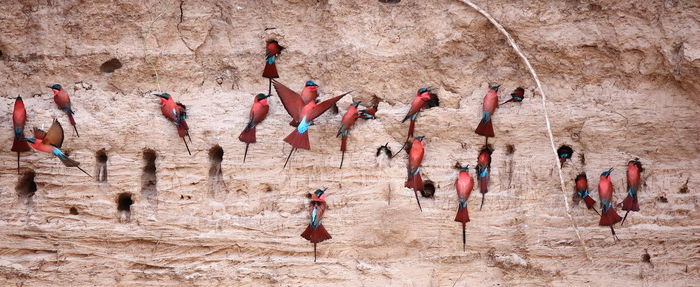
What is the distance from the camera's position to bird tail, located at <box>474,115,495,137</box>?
4.56m

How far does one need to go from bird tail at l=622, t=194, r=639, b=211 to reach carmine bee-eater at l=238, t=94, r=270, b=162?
6.00 feet

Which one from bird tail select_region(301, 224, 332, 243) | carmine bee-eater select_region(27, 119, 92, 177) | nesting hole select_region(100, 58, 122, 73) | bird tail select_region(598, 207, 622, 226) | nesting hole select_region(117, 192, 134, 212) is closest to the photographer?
bird tail select_region(598, 207, 622, 226)

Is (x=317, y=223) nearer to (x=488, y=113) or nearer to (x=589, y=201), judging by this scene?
(x=488, y=113)

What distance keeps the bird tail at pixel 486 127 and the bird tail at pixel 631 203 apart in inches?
28.0

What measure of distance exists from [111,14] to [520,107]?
217 cm

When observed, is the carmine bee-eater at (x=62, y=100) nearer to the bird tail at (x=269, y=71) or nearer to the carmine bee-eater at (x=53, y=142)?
the carmine bee-eater at (x=53, y=142)

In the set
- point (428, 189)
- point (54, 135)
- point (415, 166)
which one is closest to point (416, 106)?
point (415, 166)

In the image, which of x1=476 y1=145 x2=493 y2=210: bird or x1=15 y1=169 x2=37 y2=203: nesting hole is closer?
x1=476 y1=145 x2=493 y2=210: bird

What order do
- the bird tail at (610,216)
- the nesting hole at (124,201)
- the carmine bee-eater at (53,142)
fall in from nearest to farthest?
the bird tail at (610,216)
the carmine bee-eater at (53,142)
the nesting hole at (124,201)

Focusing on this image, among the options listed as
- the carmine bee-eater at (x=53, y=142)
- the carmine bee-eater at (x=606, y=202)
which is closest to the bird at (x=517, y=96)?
the carmine bee-eater at (x=606, y=202)

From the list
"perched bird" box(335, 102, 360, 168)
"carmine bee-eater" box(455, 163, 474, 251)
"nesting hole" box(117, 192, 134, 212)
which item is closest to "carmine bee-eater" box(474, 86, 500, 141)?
"carmine bee-eater" box(455, 163, 474, 251)

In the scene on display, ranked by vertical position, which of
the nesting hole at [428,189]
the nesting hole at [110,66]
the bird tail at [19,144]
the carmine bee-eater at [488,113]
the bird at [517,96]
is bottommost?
the nesting hole at [428,189]

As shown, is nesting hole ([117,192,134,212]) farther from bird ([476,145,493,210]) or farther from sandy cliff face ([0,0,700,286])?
bird ([476,145,493,210])

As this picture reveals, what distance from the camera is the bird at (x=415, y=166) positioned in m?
4.57
